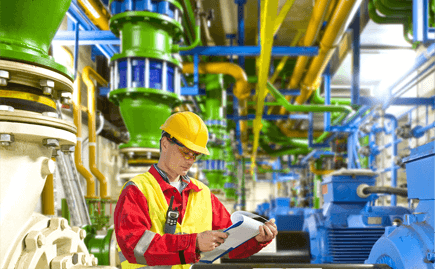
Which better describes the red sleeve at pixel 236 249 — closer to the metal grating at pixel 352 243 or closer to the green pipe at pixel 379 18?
the metal grating at pixel 352 243

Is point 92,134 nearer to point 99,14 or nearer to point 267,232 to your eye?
point 99,14

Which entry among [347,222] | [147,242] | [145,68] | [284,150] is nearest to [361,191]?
[347,222]

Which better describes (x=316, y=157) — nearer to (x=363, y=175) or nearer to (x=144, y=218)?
(x=363, y=175)

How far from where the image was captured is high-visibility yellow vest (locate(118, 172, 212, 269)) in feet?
4.15

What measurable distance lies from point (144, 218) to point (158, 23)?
6.10 feet

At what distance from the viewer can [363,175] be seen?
391 centimetres

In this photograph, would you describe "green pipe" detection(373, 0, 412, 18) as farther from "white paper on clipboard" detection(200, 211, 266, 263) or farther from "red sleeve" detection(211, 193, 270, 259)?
"white paper on clipboard" detection(200, 211, 266, 263)

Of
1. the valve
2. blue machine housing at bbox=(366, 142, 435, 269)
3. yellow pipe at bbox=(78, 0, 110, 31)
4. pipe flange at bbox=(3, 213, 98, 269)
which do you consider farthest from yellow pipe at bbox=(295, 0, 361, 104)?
pipe flange at bbox=(3, 213, 98, 269)

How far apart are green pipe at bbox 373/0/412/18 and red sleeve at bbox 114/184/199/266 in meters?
Result: 3.48

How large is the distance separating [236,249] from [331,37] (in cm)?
339

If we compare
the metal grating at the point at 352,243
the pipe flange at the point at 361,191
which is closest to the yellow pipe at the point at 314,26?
the pipe flange at the point at 361,191

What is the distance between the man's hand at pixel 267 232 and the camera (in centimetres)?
124

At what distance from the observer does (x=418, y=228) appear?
60.8 inches

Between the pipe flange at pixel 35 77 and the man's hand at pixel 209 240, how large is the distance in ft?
2.41
